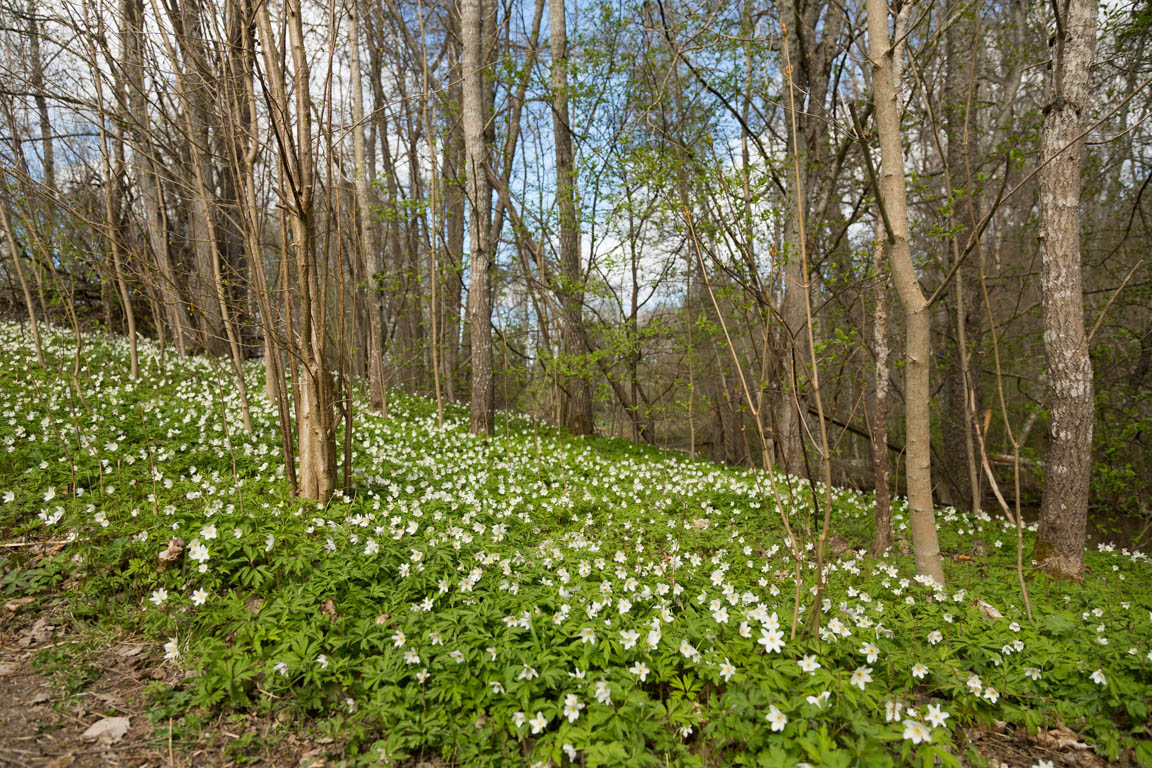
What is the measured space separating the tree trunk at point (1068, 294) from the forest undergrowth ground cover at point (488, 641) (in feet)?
1.77

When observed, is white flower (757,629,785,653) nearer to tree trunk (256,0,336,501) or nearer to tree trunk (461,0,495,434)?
tree trunk (256,0,336,501)

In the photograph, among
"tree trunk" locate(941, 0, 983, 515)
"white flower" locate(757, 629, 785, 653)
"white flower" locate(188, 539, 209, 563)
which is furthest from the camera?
"tree trunk" locate(941, 0, 983, 515)

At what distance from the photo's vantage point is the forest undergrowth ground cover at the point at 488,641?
2.28m

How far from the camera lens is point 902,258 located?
3.17 m

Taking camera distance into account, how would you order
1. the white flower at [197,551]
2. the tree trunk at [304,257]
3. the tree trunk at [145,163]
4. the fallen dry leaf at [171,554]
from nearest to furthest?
1. the white flower at [197,551]
2. the fallen dry leaf at [171,554]
3. the tree trunk at [304,257]
4. the tree trunk at [145,163]

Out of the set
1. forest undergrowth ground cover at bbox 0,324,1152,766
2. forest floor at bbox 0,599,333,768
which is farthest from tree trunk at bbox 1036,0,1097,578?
forest floor at bbox 0,599,333,768

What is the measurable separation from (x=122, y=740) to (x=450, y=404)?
8980mm

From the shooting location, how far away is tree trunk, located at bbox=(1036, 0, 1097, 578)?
14.7ft

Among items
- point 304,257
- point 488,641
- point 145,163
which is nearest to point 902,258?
point 488,641

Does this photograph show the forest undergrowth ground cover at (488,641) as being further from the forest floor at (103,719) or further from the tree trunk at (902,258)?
the tree trunk at (902,258)

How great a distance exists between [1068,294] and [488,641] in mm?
5278

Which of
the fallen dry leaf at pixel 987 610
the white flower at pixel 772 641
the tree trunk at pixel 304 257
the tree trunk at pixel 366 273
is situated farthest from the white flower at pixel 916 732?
the tree trunk at pixel 366 273

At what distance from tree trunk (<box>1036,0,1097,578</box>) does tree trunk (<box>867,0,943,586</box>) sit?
2.25 m

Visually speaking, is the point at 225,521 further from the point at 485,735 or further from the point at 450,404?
the point at 450,404
